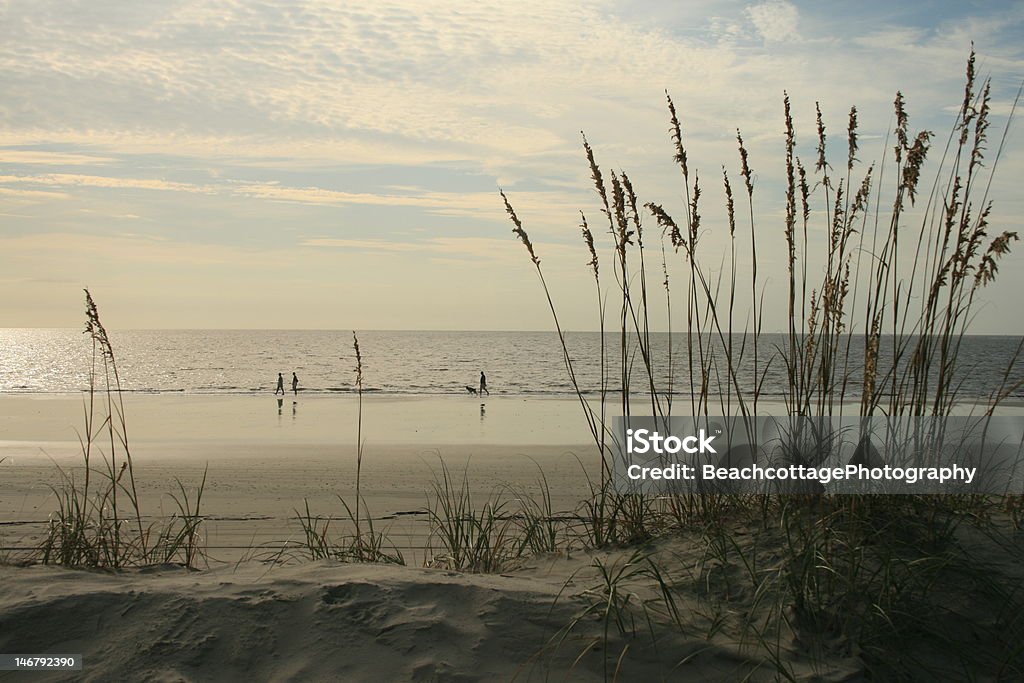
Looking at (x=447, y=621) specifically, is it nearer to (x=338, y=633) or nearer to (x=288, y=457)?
(x=338, y=633)

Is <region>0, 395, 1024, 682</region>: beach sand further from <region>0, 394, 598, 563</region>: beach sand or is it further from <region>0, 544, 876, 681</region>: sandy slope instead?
<region>0, 394, 598, 563</region>: beach sand

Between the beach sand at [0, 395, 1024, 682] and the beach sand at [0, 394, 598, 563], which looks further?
the beach sand at [0, 394, 598, 563]

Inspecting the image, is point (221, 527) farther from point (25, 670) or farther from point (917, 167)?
point (917, 167)

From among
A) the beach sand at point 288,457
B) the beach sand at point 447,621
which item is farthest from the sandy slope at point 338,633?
the beach sand at point 288,457

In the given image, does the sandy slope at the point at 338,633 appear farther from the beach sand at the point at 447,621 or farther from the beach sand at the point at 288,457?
the beach sand at the point at 288,457

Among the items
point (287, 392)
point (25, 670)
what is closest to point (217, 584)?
point (25, 670)

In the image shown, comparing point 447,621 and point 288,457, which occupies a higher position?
point 447,621

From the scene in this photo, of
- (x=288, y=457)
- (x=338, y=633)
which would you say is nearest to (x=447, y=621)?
(x=338, y=633)

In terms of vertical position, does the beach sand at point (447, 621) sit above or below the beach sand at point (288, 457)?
above

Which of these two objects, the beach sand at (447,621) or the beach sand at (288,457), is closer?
the beach sand at (447,621)

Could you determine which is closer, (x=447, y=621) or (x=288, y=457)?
(x=447, y=621)

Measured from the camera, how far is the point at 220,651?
2637 millimetres

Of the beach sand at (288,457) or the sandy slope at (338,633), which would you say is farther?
the beach sand at (288,457)

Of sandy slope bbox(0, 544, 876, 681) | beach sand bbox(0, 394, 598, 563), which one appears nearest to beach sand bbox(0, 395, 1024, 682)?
sandy slope bbox(0, 544, 876, 681)
